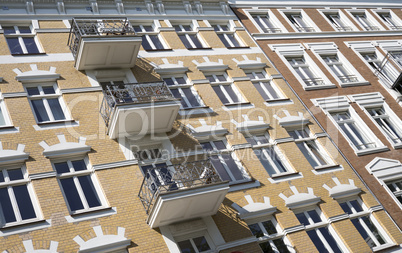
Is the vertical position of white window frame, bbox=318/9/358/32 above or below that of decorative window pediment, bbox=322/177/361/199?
above

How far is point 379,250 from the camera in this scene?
14.7 m

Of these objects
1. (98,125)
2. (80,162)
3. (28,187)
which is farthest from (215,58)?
(28,187)

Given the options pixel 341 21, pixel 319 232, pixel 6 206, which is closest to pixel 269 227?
pixel 319 232

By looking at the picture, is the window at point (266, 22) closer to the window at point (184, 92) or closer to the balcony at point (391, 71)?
the balcony at point (391, 71)

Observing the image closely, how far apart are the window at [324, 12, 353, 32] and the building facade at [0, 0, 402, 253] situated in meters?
6.04

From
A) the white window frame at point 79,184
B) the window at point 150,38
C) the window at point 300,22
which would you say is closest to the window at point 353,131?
the window at point 300,22

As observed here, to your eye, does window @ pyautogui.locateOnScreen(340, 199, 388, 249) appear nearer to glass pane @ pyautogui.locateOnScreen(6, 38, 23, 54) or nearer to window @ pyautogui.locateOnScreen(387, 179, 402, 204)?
window @ pyautogui.locateOnScreen(387, 179, 402, 204)

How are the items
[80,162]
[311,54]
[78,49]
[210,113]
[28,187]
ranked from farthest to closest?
[311,54] < [210,113] < [78,49] < [80,162] < [28,187]

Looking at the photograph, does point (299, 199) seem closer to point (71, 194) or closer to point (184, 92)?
point (184, 92)

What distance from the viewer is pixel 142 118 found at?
14.3 m

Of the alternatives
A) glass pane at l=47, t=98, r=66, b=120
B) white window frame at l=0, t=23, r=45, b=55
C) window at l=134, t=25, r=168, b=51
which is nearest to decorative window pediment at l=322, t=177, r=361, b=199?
window at l=134, t=25, r=168, b=51

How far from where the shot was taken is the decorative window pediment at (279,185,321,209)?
14.8m

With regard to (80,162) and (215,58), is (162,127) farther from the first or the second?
(215,58)

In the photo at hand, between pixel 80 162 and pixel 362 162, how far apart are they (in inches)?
406
